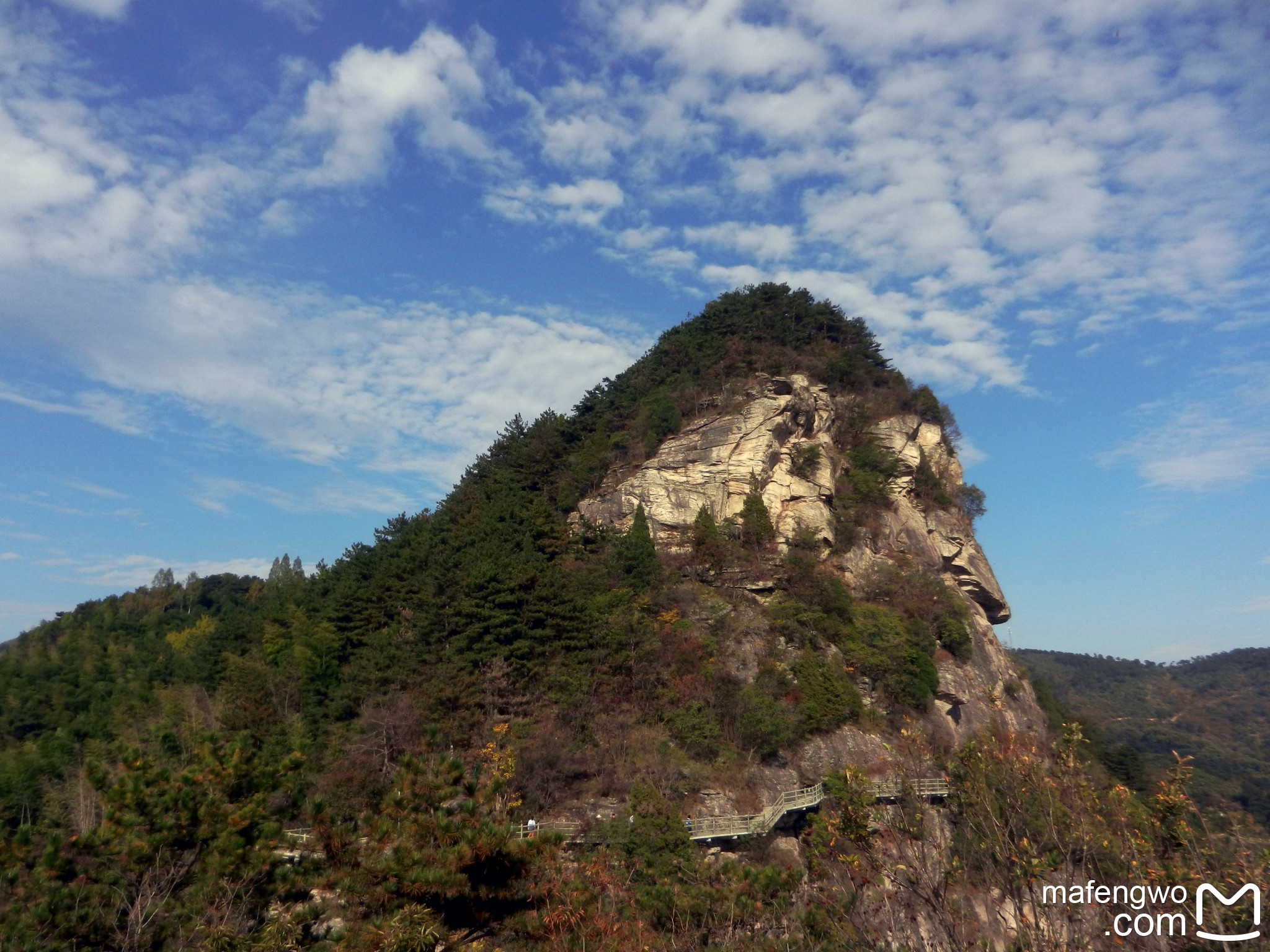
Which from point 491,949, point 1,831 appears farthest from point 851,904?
point 1,831

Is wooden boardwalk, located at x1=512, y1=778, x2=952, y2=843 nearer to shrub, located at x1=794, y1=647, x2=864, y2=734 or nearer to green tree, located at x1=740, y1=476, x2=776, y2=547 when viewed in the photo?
shrub, located at x1=794, y1=647, x2=864, y2=734

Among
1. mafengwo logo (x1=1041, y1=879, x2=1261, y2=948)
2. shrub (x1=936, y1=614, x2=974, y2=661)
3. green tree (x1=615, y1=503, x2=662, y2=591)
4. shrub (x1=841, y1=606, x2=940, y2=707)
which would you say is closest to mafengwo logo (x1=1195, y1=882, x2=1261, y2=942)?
mafengwo logo (x1=1041, y1=879, x2=1261, y2=948)

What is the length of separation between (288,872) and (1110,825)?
→ 10.3m

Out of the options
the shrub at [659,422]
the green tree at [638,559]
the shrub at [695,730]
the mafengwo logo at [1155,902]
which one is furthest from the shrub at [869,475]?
the mafengwo logo at [1155,902]

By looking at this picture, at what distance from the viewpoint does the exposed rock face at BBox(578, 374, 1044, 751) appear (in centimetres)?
3791

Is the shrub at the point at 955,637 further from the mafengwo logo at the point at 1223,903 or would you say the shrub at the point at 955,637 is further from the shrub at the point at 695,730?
the mafengwo logo at the point at 1223,903

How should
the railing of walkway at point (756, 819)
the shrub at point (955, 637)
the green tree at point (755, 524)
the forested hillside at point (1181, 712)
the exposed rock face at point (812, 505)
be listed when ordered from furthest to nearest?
the forested hillside at point (1181, 712), the green tree at point (755, 524), the exposed rock face at point (812, 505), the shrub at point (955, 637), the railing of walkway at point (756, 819)

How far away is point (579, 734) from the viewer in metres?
26.3

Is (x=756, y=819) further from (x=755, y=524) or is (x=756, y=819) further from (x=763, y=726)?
(x=755, y=524)

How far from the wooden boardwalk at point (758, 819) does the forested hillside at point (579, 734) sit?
0.69 metres

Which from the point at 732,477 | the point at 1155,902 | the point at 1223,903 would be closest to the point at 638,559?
the point at 732,477

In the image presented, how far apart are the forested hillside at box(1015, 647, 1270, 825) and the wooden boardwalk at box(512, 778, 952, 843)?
21.1 meters

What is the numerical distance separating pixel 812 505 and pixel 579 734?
20.1 metres

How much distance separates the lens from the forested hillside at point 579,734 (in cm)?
858
